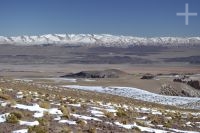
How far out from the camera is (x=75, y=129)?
48.4ft

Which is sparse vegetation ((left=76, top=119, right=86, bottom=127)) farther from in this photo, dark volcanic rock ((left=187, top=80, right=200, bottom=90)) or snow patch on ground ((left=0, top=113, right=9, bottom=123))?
dark volcanic rock ((left=187, top=80, right=200, bottom=90))

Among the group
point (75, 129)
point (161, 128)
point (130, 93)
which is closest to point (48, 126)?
point (75, 129)

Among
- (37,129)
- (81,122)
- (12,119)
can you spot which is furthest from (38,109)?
(37,129)

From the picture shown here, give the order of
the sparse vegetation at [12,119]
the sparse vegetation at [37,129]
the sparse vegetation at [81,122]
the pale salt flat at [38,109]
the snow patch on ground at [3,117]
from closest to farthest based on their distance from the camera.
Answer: the sparse vegetation at [37,129] < the sparse vegetation at [12,119] < the snow patch on ground at [3,117] < the sparse vegetation at [81,122] < the pale salt flat at [38,109]

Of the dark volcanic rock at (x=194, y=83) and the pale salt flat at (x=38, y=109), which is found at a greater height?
the pale salt flat at (x=38, y=109)

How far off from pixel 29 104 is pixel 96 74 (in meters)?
77.4

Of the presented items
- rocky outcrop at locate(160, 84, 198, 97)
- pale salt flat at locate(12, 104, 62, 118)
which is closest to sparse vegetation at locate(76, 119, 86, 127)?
pale salt flat at locate(12, 104, 62, 118)

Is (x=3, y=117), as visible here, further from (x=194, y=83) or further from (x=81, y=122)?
(x=194, y=83)

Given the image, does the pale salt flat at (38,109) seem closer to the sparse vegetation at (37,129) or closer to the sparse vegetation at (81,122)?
A: the sparse vegetation at (81,122)

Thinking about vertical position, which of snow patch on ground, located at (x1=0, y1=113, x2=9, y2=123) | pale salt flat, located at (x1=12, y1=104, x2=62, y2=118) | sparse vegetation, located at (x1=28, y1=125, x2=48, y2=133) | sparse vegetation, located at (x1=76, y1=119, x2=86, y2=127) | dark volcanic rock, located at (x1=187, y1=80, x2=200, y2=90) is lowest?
dark volcanic rock, located at (x1=187, y1=80, x2=200, y2=90)

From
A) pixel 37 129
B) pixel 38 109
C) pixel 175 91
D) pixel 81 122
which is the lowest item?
pixel 175 91

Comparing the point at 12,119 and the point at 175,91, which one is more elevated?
the point at 12,119

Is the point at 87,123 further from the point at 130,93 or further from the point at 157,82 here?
the point at 157,82

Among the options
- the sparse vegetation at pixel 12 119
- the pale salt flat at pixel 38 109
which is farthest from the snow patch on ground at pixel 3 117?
the pale salt flat at pixel 38 109
